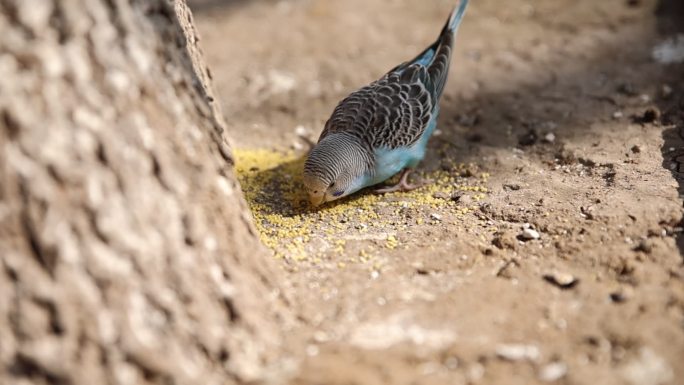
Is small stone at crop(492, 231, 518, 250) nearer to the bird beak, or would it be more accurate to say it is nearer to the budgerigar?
the budgerigar

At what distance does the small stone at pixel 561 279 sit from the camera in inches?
120

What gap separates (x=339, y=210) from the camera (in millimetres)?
4277

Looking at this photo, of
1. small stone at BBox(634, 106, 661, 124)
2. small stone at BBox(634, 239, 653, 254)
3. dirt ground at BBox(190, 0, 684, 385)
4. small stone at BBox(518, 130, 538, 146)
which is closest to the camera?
dirt ground at BBox(190, 0, 684, 385)

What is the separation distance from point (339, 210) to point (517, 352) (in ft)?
6.35

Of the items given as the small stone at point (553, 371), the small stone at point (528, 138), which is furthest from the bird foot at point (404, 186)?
the small stone at point (553, 371)

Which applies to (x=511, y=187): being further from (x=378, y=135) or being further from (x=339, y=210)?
(x=339, y=210)

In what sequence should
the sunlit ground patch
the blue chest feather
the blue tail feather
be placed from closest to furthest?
the sunlit ground patch → the blue chest feather → the blue tail feather

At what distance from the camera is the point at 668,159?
4195 mm

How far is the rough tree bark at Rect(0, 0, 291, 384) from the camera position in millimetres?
2211

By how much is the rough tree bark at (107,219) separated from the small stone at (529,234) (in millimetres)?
1714

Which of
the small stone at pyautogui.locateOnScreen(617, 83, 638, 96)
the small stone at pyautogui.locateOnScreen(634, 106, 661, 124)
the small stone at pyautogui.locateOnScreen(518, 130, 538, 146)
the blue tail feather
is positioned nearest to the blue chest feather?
the blue tail feather

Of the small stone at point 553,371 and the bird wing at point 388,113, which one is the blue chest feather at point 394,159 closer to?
the bird wing at point 388,113

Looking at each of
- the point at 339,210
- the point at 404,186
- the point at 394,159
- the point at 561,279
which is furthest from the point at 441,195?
the point at 561,279

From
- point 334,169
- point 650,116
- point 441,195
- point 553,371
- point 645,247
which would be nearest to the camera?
point 553,371
